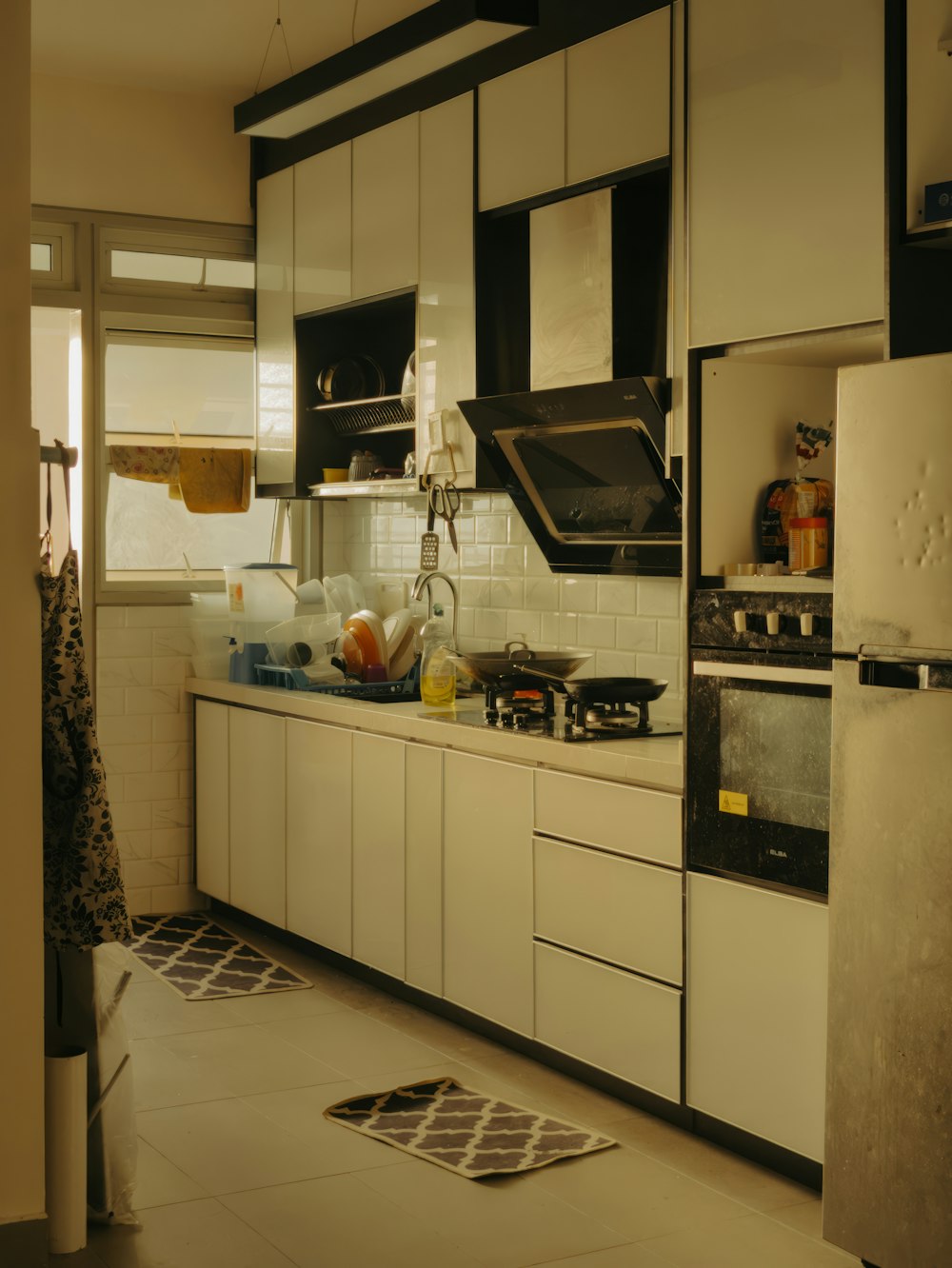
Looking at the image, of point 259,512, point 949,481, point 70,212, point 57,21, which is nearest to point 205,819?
point 259,512

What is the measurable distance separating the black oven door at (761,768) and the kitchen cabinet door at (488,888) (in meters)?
0.63

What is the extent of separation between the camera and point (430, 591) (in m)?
5.25

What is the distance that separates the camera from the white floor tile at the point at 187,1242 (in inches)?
111

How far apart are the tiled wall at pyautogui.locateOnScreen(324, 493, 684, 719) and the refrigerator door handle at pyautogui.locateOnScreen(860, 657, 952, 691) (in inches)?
52.2

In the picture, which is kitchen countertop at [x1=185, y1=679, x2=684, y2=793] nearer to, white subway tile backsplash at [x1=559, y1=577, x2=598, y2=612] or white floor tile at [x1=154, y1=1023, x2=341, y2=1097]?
white subway tile backsplash at [x1=559, y1=577, x2=598, y2=612]

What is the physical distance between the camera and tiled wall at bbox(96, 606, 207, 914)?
559 cm

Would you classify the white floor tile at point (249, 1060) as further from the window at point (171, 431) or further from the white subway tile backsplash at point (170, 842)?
the window at point (171, 431)

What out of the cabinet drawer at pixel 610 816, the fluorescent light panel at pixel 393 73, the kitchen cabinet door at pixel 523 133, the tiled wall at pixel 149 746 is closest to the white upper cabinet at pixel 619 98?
the kitchen cabinet door at pixel 523 133

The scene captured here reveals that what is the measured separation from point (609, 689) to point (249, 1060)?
1.38 m

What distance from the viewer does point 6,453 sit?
2701 millimetres

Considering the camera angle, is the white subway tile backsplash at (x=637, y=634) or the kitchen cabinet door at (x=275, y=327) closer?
the white subway tile backsplash at (x=637, y=634)

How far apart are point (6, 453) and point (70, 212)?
120 inches

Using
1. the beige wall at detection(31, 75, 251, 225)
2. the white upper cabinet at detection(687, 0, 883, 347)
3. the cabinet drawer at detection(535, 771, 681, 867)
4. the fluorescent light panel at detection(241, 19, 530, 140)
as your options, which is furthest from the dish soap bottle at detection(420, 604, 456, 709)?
the beige wall at detection(31, 75, 251, 225)

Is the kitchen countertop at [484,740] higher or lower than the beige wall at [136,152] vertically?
lower
